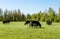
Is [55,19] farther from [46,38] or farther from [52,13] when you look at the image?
[46,38]

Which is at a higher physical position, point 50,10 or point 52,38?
point 50,10

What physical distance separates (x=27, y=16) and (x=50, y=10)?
56.9 ft

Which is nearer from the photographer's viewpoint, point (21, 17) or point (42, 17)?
point (42, 17)

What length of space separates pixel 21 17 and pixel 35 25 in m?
66.6

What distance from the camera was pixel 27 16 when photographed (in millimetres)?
99062

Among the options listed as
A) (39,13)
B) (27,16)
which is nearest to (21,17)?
(27,16)

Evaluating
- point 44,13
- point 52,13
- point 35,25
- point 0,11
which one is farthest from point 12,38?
point 0,11

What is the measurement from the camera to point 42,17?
8625 cm

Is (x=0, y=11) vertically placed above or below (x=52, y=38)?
above

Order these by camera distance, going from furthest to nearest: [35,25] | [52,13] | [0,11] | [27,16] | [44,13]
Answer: [0,11] → [27,16] → [44,13] → [52,13] → [35,25]

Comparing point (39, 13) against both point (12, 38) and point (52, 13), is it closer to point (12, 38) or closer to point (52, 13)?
point (52, 13)

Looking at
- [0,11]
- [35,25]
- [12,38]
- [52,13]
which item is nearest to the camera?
[12,38]

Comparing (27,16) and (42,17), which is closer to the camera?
(42,17)

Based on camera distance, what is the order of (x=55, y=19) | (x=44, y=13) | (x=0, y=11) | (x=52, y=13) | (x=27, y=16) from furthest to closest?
1. (x=0, y=11)
2. (x=27, y=16)
3. (x=44, y=13)
4. (x=52, y=13)
5. (x=55, y=19)
